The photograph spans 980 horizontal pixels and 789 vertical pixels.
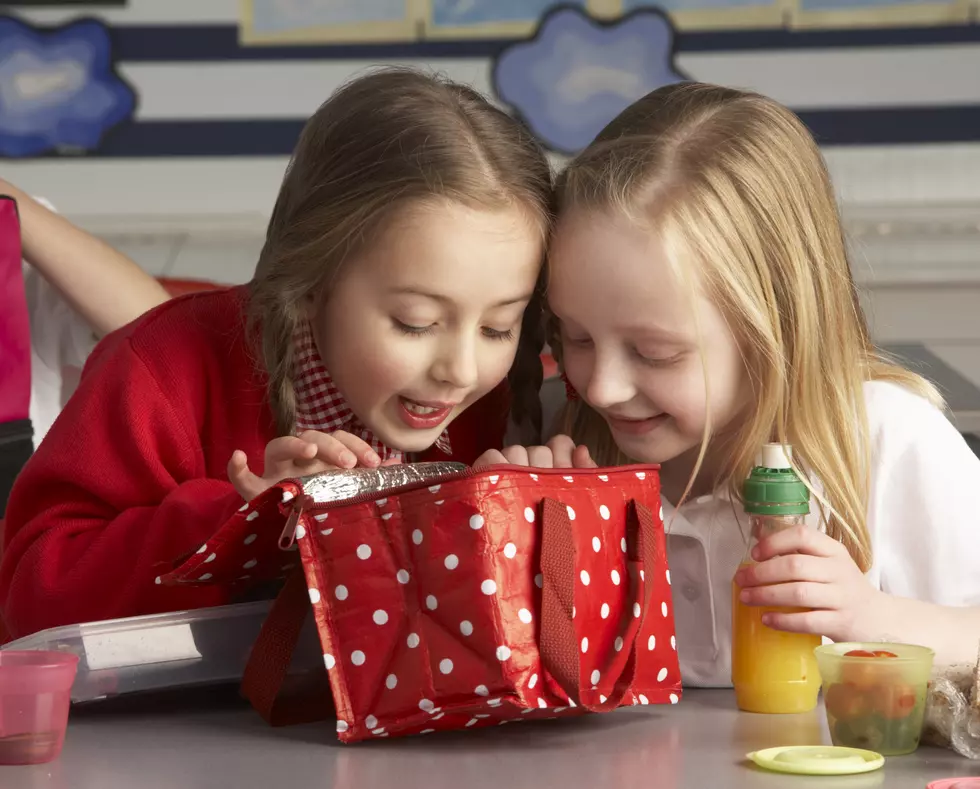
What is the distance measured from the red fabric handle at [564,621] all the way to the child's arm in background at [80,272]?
1125 mm

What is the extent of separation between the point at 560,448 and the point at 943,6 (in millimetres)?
1553

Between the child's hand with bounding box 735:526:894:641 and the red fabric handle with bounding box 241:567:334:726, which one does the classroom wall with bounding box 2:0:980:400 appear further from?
the red fabric handle with bounding box 241:567:334:726

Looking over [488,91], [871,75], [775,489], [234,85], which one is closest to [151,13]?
[234,85]

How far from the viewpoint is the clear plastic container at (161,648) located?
1037mm

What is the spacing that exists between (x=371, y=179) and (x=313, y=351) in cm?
19

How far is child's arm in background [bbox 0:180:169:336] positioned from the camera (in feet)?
6.32

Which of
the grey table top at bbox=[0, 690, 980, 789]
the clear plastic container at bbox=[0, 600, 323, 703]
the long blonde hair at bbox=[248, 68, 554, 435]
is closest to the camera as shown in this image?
the grey table top at bbox=[0, 690, 980, 789]

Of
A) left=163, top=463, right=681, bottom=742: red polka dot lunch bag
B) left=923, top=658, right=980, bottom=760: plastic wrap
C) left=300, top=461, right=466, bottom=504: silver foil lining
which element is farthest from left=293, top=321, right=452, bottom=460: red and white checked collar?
left=923, top=658, right=980, bottom=760: plastic wrap

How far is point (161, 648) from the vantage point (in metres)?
1.06

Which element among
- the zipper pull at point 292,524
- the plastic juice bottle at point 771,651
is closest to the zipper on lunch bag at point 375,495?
the zipper pull at point 292,524

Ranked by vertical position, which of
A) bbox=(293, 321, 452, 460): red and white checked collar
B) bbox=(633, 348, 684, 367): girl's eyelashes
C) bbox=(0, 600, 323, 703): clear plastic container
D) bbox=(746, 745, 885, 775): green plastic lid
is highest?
bbox=(633, 348, 684, 367): girl's eyelashes

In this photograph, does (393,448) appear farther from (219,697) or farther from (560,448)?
(219,697)

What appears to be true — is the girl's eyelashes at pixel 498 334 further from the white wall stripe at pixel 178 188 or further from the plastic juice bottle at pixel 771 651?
the white wall stripe at pixel 178 188

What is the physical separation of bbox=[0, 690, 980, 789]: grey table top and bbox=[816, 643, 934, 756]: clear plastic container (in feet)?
0.06
